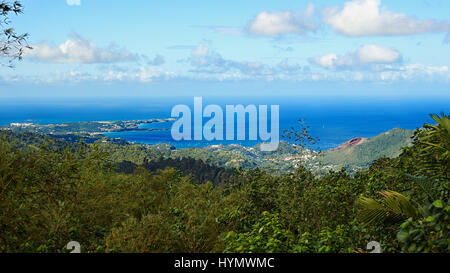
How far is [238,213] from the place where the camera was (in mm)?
5348

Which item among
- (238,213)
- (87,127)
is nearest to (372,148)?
(87,127)

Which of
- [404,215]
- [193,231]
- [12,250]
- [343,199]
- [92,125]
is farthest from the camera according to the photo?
[92,125]

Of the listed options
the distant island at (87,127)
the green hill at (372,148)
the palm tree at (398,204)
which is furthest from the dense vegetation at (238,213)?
the green hill at (372,148)

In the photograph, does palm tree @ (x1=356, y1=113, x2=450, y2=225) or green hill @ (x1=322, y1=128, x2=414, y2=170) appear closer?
palm tree @ (x1=356, y1=113, x2=450, y2=225)

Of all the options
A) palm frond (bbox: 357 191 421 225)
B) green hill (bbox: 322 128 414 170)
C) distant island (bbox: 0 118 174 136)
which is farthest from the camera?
distant island (bbox: 0 118 174 136)

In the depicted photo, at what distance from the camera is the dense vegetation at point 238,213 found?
3.24m

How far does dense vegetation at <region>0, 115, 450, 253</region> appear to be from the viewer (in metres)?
3.24

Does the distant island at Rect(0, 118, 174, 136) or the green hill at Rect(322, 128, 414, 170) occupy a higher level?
the distant island at Rect(0, 118, 174, 136)

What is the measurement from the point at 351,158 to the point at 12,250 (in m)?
62.0

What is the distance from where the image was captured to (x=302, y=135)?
7.92 meters

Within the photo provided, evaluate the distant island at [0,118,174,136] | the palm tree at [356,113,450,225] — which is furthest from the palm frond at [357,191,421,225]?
the distant island at [0,118,174,136]

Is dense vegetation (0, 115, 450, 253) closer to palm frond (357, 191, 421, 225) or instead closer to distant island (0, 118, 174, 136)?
palm frond (357, 191, 421, 225)
